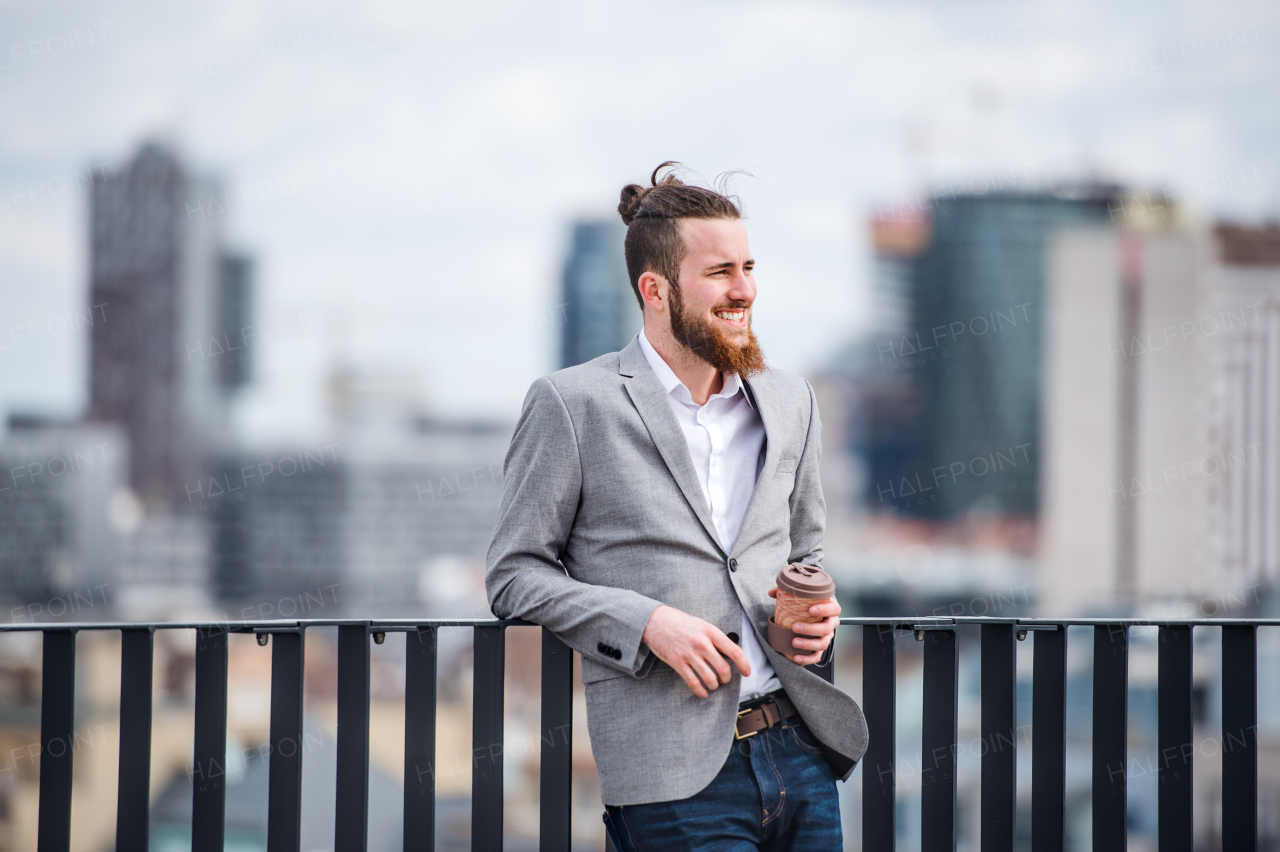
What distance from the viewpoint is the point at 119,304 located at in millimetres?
110375

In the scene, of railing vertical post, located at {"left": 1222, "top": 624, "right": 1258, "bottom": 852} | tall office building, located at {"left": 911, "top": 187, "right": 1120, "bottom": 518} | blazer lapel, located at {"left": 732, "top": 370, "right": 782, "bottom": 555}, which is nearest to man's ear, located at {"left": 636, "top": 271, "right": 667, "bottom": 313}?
blazer lapel, located at {"left": 732, "top": 370, "right": 782, "bottom": 555}

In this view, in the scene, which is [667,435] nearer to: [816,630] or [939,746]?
[816,630]

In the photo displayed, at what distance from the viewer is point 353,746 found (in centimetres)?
241

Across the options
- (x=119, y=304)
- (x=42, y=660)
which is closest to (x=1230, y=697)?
(x=42, y=660)

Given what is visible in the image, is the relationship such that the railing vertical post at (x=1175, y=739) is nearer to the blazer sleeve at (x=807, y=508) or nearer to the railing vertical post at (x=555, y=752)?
the blazer sleeve at (x=807, y=508)

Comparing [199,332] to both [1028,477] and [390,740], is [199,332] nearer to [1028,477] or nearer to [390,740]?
[390,740]

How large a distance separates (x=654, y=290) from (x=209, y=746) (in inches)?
58.1

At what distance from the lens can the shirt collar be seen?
201 cm

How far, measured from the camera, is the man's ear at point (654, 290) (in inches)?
76.9

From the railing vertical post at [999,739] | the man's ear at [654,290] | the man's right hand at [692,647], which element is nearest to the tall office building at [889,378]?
the railing vertical post at [999,739]

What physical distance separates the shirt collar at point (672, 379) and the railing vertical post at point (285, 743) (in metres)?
1.06

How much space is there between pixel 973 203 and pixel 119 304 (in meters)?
86.6

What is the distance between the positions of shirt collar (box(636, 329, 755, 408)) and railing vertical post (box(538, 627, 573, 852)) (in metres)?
0.71

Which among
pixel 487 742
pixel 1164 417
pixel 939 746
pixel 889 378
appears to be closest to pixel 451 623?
pixel 487 742
